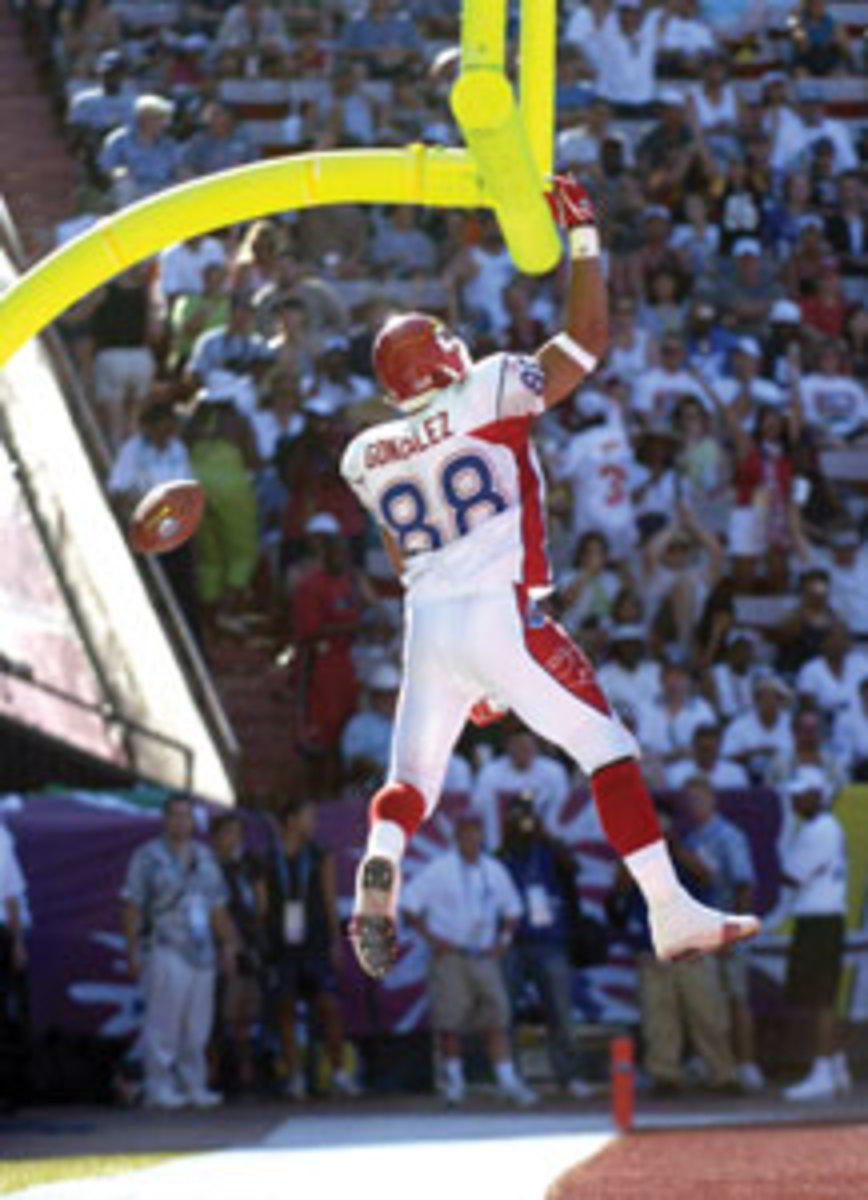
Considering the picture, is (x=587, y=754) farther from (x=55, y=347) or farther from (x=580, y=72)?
(x=580, y=72)

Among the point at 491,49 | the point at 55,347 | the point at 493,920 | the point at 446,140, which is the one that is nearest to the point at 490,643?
the point at 491,49

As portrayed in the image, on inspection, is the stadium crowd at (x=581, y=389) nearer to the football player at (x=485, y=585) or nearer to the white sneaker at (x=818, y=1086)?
the white sneaker at (x=818, y=1086)

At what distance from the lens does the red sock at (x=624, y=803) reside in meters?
9.13

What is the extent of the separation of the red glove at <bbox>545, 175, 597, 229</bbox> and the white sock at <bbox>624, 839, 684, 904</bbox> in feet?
5.76

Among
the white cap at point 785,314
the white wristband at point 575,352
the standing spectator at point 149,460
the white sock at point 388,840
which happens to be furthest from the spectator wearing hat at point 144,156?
the white sock at point 388,840

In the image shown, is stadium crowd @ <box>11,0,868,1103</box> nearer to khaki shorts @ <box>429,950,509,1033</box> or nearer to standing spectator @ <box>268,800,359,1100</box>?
khaki shorts @ <box>429,950,509,1033</box>

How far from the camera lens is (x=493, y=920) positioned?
16.3 metres

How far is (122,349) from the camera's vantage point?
1841cm

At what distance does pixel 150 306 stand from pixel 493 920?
14.4ft

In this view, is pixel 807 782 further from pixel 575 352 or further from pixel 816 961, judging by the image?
pixel 575 352

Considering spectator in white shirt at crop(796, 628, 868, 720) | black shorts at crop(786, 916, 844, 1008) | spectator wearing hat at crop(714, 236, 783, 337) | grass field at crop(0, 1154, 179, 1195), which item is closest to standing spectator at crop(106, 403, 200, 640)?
spectator in white shirt at crop(796, 628, 868, 720)

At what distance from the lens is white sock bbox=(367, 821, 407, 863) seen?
9.09m

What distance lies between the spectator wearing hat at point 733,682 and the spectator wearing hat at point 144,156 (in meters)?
4.58

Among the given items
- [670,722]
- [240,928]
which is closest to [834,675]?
[670,722]
